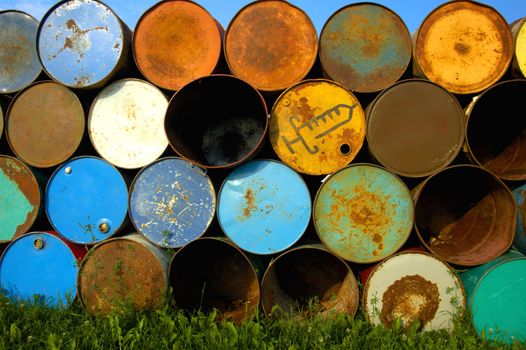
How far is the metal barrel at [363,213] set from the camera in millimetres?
2656

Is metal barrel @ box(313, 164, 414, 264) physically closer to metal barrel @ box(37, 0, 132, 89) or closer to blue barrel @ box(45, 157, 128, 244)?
blue barrel @ box(45, 157, 128, 244)

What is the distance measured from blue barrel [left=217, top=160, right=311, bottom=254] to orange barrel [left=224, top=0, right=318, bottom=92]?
64cm

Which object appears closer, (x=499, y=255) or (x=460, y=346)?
(x=460, y=346)

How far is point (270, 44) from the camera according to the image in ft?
9.59

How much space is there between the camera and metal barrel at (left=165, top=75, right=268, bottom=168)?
10.1ft

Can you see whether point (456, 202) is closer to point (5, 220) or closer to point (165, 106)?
point (165, 106)

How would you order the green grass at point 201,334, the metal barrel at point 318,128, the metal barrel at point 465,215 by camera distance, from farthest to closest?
1. the metal barrel at point 318,128
2. the metal barrel at point 465,215
3. the green grass at point 201,334

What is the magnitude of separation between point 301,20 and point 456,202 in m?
1.79

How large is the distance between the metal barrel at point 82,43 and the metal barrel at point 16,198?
2.43 ft

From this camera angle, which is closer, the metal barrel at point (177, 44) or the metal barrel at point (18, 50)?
the metal barrel at point (177, 44)

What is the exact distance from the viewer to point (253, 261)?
2775mm

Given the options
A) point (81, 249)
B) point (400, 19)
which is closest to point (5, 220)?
point (81, 249)

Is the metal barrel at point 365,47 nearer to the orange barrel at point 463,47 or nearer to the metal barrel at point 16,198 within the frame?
the orange barrel at point 463,47

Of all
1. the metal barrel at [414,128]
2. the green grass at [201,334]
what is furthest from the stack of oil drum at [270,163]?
the green grass at [201,334]
